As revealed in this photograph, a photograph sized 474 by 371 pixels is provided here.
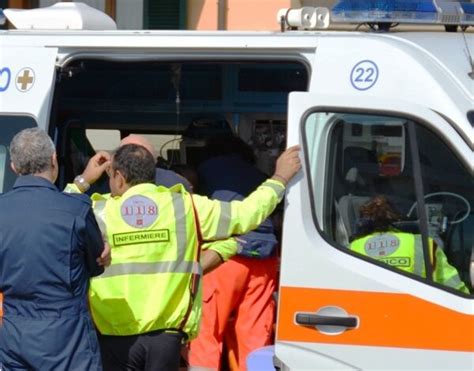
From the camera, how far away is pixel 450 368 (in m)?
3.69

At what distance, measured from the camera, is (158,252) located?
13.1ft

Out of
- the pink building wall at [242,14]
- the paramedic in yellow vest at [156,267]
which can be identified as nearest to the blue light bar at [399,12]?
the paramedic in yellow vest at [156,267]

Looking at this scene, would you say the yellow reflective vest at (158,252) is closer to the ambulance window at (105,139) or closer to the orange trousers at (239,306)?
the orange trousers at (239,306)

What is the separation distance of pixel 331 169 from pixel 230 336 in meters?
1.55

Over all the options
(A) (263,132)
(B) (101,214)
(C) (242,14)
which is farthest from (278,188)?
(C) (242,14)

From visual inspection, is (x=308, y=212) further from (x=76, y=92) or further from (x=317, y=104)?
(x=76, y=92)

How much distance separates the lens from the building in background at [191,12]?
444 inches

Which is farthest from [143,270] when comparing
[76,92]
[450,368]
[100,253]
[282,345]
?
[76,92]

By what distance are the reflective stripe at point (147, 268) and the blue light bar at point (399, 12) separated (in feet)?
4.12

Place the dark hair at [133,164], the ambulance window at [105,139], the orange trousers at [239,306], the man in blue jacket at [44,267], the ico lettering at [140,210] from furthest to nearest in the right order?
the ambulance window at [105,139] < the orange trousers at [239,306] < the dark hair at [133,164] < the ico lettering at [140,210] < the man in blue jacket at [44,267]

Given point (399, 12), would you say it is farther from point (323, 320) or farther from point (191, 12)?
point (191, 12)

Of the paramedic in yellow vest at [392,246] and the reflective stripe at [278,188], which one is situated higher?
the reflective stripe at [278,188]

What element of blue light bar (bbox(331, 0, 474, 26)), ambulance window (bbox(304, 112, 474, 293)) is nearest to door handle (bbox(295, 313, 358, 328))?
ambulance window (bbox(304, 112, 474, 293))

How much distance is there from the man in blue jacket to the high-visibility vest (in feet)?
0.82
